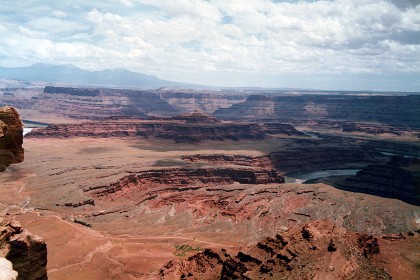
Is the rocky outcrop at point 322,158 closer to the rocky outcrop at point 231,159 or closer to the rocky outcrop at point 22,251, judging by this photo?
the rocky outcrop at point 231,159

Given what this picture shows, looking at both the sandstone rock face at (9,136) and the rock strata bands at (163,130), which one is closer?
the sandstone rock face at (9,136)

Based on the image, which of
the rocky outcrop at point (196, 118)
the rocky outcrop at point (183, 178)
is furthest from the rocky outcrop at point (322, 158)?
the rocky outcrop at point (196, 118)

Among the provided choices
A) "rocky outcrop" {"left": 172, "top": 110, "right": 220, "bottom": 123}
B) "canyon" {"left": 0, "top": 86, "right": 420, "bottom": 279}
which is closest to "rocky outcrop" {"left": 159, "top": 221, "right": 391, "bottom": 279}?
"canyon" {"left": 0, "top": 86, "right": 420, "bottom": 279}

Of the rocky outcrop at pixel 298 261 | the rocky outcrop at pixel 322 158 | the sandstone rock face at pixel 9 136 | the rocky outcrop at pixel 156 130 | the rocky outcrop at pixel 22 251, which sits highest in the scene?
the sandstone rock face at pixel 9 136

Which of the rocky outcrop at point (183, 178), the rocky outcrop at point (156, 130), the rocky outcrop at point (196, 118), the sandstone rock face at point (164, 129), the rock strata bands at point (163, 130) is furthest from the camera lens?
the rocky outcrop at point (196, 118)

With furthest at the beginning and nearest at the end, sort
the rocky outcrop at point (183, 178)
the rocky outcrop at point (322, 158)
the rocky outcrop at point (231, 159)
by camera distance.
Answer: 1. the rocky outcrop at point (322, 158)
2. the rocky outcrop at point (231, 159)
3. the rocky outcrop at point (183, 178)

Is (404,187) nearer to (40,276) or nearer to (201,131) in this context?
(201,131)

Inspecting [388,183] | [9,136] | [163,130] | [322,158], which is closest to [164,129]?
[163,130]
